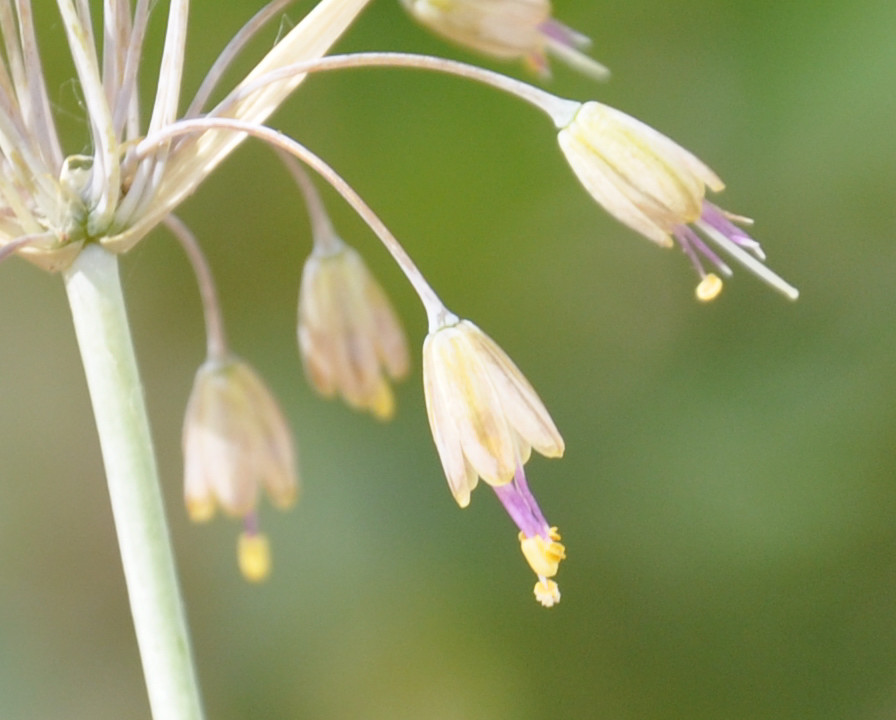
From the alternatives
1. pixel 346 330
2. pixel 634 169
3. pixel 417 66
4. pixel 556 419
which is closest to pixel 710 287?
pixel 634 169

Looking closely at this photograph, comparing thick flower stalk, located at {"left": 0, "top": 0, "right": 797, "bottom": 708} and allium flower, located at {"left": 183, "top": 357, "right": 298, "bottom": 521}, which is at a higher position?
thick flower stalk, located at {"left": 0, "top": 0, "right": 797, "bottom": 708}

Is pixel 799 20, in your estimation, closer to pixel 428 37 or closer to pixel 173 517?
pixel 428 37

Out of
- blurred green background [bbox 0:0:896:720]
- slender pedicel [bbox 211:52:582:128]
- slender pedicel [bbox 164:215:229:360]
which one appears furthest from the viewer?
blurred green background [bbox 0:0:896:720]

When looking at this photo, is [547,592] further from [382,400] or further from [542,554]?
[382,400]

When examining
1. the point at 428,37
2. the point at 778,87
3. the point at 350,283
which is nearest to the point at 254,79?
the point at 350,283

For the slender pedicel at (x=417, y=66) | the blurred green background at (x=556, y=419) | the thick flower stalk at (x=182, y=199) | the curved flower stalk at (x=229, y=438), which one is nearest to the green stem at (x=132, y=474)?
the thick flower stalk at (x=182, y=199)

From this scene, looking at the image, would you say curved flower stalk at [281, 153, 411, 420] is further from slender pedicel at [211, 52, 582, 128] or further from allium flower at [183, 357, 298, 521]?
slender pedicel at [211, 52, 582, 128]

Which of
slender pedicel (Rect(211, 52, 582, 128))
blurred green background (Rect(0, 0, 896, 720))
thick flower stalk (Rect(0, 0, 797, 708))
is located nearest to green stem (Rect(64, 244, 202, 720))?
thick flower stalk (Rect(0, 0, 797, 708))
